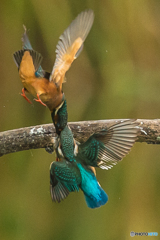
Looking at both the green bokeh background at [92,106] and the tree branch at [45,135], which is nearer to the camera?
the tree branch at [45,135]

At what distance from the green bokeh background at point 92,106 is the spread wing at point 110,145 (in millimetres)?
291

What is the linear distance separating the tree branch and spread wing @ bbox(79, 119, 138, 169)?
3.6 inches

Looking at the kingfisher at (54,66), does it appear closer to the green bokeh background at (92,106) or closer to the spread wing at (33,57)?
the spread wing at (33,57)

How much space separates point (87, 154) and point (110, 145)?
0.04 m

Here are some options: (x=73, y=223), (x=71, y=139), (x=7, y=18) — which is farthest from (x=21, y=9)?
(x=73, y=223)

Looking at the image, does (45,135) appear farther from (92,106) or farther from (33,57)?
(92,106)

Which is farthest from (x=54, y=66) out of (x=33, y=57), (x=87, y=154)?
(x=87, y=154)

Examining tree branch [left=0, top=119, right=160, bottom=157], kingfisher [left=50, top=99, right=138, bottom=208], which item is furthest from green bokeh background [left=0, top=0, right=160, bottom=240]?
kingfisher [left=50, top=99, right=138, bottom=208]

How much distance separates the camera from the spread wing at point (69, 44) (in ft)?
1.78

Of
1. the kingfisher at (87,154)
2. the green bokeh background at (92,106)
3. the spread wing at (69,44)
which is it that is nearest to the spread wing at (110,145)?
the kingfisher at (87,154)

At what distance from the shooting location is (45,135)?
2.20ft

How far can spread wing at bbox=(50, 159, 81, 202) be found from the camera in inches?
22.3

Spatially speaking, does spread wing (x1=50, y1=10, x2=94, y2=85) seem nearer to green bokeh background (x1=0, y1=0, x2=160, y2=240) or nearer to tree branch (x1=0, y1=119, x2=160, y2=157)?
tree branch (x1=0, y1=119, x2=160, y2=157)

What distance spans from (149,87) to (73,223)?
452mm
